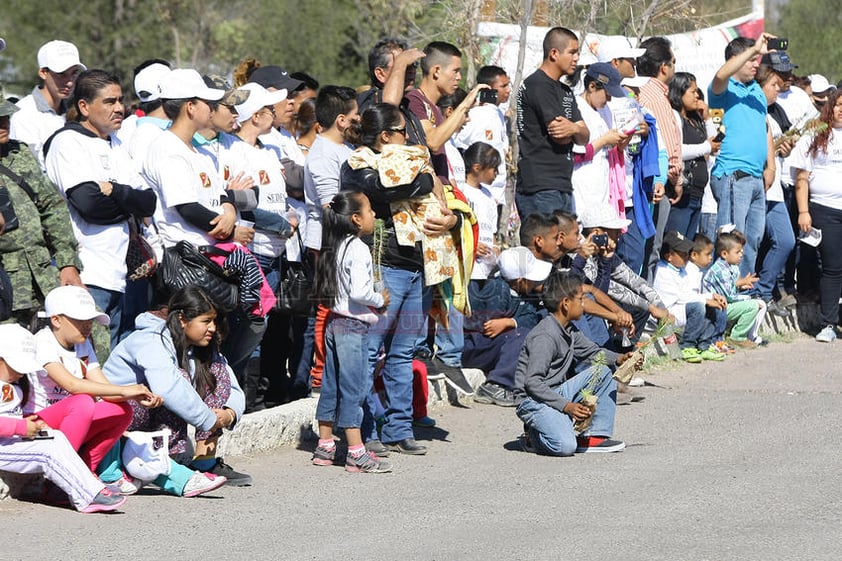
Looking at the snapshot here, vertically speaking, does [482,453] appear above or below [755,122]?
below

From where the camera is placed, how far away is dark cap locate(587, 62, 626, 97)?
36.5 ft

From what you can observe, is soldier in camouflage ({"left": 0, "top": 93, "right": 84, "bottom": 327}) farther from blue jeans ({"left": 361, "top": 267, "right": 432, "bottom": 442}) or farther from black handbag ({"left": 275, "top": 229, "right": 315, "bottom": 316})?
black handbag ({"left": 275, "top": 229, "right": 315, "bottom": 316})

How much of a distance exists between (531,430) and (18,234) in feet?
10.7

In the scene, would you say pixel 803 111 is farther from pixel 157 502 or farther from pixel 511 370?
pixel 157 502

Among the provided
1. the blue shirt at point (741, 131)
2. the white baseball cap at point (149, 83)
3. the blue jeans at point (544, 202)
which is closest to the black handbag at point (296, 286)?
the white baseball cap at point (149, 83)

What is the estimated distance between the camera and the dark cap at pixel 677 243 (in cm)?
1193

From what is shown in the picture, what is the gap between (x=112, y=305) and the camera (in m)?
8.03

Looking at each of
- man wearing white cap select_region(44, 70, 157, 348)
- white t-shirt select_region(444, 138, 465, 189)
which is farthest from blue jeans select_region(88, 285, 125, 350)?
white t-shirt select_region(444, 138, 465, 189)

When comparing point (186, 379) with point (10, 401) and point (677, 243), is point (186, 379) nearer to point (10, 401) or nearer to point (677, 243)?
point (10, 401)

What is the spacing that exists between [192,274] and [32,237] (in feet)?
2.94

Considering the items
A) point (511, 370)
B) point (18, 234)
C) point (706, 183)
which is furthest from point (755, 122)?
point (18, 234)

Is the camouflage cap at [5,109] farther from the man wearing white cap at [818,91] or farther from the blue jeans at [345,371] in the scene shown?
the man wearing white cap at [818,91]

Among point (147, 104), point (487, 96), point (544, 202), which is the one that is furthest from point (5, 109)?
point (487, 96)

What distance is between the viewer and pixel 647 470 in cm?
771
